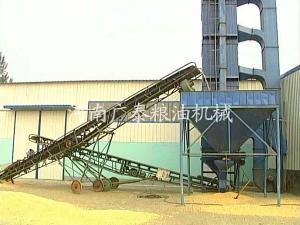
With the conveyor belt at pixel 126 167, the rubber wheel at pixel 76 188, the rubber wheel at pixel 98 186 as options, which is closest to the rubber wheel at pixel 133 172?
the conveyor belt at pixel 126 167

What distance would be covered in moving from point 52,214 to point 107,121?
940 centimetres

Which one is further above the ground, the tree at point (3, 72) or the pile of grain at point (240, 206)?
the tree at point (3, 72)

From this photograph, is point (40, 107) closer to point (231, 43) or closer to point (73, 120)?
point (73, 120)

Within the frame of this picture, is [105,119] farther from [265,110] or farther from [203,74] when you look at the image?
[265,110]

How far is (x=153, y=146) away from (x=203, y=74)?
9.93 metres

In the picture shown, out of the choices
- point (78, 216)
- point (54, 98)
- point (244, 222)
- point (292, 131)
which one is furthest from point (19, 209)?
point (54, 98)

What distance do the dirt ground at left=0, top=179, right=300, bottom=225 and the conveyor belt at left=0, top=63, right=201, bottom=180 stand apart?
3544 mm

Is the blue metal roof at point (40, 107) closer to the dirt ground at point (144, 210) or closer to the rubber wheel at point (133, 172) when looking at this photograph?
the rubber wheel at point (133, 172)

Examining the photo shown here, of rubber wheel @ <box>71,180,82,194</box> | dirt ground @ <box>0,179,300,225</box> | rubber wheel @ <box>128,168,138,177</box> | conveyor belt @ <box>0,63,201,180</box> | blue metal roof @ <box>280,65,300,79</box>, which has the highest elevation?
blue metal roof @ <box>280,65,300,79</box>

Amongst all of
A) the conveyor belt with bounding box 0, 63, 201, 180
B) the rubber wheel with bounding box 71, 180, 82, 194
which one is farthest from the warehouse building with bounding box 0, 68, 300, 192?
the rubber wheel with bounding box 71, 180, 82, 194

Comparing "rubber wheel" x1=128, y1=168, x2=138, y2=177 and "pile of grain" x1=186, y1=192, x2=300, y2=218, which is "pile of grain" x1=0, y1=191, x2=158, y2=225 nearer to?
"pile of grain" x1=186, y1=192, x2=300, y2=218

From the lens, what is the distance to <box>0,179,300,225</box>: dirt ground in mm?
12688

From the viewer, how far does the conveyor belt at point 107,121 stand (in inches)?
829

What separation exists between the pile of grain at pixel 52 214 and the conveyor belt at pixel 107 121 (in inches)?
275
